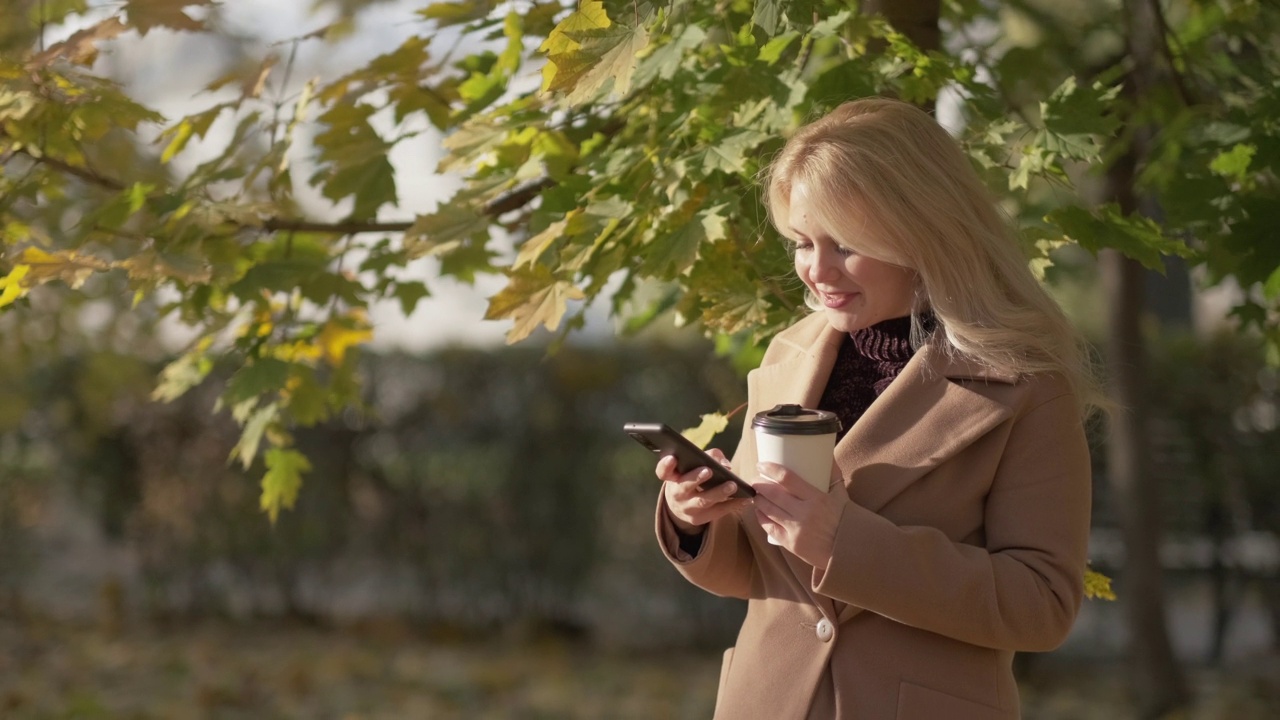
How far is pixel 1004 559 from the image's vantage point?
1536mm

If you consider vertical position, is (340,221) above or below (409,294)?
above

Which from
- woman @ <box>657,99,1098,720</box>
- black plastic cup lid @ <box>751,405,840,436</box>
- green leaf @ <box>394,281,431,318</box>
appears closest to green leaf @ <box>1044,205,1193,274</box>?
woman @ <box>657,99,1098,720</box>

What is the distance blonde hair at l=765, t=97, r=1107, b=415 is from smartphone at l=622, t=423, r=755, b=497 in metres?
0.35

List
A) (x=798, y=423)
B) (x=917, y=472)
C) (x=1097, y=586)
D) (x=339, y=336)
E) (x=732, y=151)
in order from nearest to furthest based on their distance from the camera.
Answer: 1. (x=798, y=423)
2. (x=917, y=472)
3. (x=732, y=151)
4. (x=1097, y=586)
5. (x=339, y=336)

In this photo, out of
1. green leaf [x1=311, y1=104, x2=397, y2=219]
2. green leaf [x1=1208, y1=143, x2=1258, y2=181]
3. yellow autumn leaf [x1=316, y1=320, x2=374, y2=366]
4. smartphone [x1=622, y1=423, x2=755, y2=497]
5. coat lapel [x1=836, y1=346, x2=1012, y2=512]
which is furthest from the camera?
yellow autumn leaf [x1=316, y1=320, x2=374, y2=366]

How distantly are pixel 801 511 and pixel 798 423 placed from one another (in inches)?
4.3

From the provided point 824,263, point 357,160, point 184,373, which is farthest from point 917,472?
point 184,373

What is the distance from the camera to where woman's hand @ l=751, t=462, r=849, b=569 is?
151 cm

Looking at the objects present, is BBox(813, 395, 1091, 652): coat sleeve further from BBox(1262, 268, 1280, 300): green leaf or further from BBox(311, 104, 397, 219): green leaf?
BBox(311, 104, 397, 219): green leaf

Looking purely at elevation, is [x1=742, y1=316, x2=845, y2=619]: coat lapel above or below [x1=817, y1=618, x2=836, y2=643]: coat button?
above

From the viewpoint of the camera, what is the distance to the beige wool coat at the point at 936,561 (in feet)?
4.99

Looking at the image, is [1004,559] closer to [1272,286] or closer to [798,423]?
[798,423]

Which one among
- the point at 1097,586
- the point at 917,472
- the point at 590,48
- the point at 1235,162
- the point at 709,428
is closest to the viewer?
the point at 917,472

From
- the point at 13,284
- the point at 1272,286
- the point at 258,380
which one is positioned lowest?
the point at 258,380
